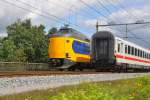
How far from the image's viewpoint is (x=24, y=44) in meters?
83.9

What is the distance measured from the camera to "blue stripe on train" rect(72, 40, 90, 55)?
29.5 m

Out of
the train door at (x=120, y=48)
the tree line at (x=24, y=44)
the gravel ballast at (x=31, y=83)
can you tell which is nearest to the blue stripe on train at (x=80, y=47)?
the train door at (x=120, y=48)

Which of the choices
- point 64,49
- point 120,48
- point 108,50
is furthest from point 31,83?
point 120,48

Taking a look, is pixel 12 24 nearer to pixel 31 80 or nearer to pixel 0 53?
pixel 0 53

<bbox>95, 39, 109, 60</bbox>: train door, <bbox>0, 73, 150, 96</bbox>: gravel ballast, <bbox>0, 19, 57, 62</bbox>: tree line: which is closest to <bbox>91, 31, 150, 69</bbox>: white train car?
<bbox>95, 39, 109, 60</bbox>: train door

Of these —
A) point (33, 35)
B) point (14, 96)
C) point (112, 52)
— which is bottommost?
point (14, 96)

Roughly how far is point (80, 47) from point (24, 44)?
54.5 m

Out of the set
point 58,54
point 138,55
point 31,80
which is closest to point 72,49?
point 58,54

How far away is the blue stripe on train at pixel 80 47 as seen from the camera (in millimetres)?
29487

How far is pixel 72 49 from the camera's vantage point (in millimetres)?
29109

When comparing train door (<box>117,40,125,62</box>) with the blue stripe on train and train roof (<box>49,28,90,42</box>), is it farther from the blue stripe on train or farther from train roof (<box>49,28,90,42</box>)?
train roof (<box>49,28,90,42</box>)

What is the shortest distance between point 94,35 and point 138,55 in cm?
870

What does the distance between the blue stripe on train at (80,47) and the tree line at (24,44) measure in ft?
121

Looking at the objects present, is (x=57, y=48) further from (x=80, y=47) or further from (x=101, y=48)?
(x=101, y=48)
